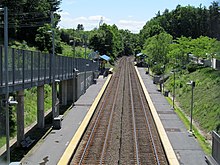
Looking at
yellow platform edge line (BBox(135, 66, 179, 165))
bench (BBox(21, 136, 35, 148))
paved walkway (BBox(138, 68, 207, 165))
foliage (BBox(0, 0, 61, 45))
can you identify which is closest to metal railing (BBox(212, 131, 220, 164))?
paved walkway (BBox(138, 68, 207, 165))

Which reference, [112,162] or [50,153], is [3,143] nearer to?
[50,153]

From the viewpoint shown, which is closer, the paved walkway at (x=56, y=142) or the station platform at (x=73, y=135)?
the paved walkway at (x=56, y=142)

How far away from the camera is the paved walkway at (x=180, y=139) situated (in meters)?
22.1

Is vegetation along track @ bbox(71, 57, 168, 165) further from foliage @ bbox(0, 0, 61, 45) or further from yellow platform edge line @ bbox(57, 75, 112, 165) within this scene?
foliage @ bbox(0, 0, 61, 45)

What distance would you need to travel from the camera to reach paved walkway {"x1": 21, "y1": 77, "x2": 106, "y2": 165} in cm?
2168

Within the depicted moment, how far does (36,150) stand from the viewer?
77.6ft

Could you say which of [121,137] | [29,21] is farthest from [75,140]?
[29,21]

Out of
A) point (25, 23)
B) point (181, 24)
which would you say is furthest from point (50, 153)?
point (181, 24)

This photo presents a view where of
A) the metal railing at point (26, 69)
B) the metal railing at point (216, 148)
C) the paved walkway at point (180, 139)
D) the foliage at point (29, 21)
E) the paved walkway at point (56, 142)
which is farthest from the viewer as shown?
the foliage at point (29, 21)

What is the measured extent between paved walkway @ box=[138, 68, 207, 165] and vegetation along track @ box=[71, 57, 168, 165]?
38.7 inches

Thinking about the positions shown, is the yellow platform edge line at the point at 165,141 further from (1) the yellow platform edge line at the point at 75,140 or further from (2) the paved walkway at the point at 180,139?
(1) the yellow platform edge line at the point at 75,140

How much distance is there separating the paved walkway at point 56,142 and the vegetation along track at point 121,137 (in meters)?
1.04

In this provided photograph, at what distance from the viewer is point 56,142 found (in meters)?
25.5

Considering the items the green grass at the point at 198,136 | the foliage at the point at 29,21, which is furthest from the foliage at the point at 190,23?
the green grass at the point at 198,136
